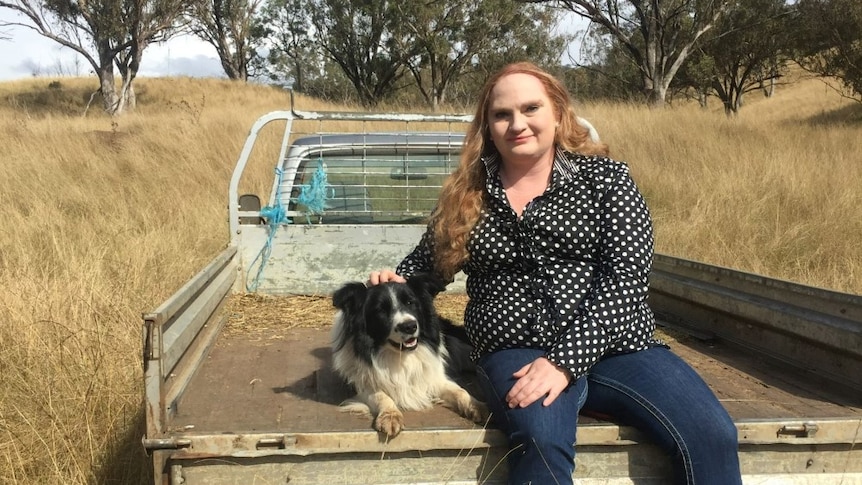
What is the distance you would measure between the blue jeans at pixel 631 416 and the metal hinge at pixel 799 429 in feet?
0.56

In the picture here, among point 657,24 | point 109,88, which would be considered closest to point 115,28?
point 109,88

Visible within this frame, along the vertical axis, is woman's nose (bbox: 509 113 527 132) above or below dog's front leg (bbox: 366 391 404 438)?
above

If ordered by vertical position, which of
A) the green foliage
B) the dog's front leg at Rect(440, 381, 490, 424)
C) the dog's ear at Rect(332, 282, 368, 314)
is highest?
the green foliage

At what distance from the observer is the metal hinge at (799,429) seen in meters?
2.00

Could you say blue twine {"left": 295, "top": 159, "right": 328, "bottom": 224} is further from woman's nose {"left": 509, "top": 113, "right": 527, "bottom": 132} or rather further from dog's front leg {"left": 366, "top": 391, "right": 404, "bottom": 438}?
woman's nose {"left": 509, "top": 113, "right": 527, "bottom": 132}

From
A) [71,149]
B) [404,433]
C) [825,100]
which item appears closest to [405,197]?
[404,433]

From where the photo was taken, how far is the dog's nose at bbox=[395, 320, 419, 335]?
8.46ft

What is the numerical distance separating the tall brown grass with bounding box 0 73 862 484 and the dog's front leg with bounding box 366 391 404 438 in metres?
1.16

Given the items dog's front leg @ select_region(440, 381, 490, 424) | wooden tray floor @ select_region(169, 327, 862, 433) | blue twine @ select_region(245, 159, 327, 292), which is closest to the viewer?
wooden tray floor @ select_region(169, 327, 862, 433)

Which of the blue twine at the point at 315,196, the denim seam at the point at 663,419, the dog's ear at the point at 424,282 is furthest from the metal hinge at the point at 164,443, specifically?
the blue twine at the point at 315,196

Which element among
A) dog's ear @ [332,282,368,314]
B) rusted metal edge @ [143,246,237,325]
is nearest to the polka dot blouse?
dog's ear @ [332,282,368,314]

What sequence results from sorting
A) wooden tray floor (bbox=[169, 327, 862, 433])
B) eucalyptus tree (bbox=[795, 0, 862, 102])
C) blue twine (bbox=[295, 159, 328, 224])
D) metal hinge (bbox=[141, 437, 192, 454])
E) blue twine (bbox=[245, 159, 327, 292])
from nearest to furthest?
1. metal hinge (bbox=[141, 437, 192, 454])
2. wooden tray floor (bbox=[169, 327, 862, 433])
3. blue twine (bbox=[245, 159, 327, 292])
4. blue twine (bbox=[295, 159, 328, 224])
5. eucalyptus tree (bbox=[795, 0, 862, 102])

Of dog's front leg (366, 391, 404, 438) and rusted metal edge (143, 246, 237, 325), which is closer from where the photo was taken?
rusted metal edge (143, 246, 237, 325)

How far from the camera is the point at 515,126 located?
2.41 m
